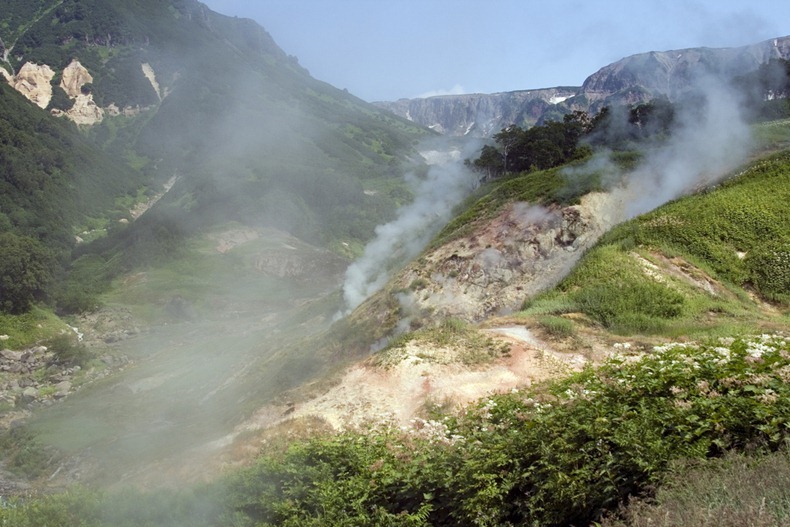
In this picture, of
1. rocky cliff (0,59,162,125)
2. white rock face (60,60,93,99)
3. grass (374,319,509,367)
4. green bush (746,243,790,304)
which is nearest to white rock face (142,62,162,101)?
rocky cliff (0,59,162,125)

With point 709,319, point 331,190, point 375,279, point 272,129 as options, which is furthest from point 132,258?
point 272,129

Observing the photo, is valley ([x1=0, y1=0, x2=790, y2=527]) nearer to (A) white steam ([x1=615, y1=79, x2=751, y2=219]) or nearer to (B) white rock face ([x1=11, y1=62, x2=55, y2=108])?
(A) white steam ([x1=615, y1=79, x2=751, y2=219])

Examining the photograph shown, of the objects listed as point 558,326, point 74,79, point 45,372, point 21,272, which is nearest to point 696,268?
point 558,326

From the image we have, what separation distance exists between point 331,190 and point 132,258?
44.4 m

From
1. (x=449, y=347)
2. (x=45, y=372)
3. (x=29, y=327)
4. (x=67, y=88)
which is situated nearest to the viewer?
(x=449, y=347)

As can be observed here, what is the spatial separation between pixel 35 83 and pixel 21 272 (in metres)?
113

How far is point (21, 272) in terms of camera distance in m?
49.9

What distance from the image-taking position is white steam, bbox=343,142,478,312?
3594 centimetres

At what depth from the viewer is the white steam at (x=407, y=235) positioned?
35938 mm

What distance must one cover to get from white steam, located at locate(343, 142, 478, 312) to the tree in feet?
109

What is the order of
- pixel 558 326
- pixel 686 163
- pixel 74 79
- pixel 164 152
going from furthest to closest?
pixel 74 79, pixel 164 152, pixel 686 163, pixel 558 326

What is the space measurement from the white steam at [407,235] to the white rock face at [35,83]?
126m

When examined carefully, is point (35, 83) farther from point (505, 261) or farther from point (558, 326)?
point (558, 326)

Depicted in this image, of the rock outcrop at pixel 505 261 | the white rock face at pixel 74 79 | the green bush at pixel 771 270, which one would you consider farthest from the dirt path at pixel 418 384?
the white rock face at pixel 74 79
